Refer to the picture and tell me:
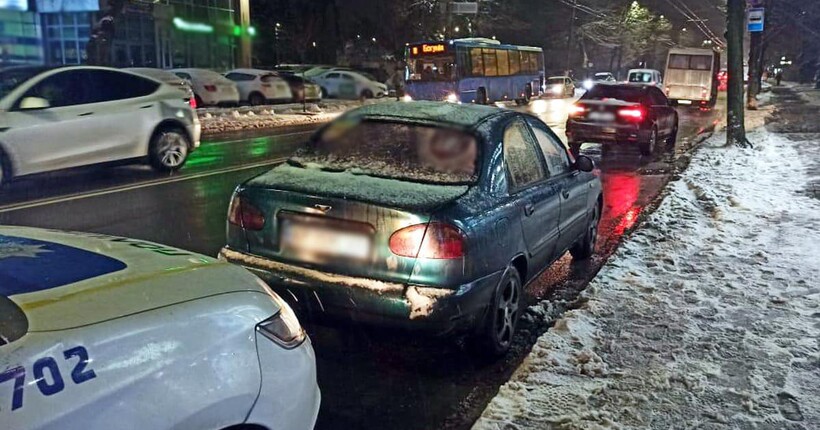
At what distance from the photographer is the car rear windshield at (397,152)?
462 centimetres

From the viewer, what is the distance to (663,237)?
7574 mm

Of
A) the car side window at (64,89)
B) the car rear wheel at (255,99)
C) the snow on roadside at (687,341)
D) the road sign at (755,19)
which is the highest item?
the road sign at (755,19)

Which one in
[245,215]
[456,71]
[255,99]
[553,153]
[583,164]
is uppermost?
[456,71]

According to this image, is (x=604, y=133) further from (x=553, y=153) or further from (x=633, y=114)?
(x=553, y=153)

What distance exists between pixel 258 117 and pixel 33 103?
43.7 feet

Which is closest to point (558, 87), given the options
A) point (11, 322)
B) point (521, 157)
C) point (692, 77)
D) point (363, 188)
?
point (692, 77)

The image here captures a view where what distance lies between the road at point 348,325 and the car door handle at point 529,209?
2.92ft

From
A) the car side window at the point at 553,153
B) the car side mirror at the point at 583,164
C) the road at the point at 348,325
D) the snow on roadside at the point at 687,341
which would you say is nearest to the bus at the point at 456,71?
the road at the point at 348,325

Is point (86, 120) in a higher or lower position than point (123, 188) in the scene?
higher

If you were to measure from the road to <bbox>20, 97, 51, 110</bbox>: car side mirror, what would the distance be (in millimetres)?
1006

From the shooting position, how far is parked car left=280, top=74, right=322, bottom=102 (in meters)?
29.6

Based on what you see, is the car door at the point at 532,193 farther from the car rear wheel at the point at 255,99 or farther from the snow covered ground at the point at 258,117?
the car rear wheel at the point at 255,99

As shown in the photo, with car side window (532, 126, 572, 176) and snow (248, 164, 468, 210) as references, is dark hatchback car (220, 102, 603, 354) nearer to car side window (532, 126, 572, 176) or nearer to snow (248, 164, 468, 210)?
snow (248, 164, 468, 210)

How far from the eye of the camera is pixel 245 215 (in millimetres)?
4445
